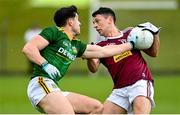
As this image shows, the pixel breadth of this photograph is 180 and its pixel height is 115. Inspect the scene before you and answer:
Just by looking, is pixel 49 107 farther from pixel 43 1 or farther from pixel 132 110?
pixel 43 1

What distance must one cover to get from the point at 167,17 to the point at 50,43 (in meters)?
25.9

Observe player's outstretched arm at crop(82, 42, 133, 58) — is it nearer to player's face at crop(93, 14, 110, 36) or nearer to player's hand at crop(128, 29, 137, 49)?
player's hand at crop(128, 29, 137, 49)

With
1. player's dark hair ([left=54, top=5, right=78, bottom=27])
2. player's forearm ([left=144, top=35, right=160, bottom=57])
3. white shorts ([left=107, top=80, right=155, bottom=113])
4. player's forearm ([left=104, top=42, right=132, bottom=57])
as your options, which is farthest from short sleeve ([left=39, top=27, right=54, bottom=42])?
player's forearm ([left=144, top=35, right=160, bottom=57])

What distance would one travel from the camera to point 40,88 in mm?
10961

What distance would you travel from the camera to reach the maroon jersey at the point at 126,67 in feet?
39.6

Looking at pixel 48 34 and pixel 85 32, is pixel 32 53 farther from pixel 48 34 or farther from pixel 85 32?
pixel 85 32

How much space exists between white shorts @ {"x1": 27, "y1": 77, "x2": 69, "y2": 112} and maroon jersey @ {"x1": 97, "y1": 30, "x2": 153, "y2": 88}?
4.94ft

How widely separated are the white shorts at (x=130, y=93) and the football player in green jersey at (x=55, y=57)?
741mm

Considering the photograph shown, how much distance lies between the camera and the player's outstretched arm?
1162 cm

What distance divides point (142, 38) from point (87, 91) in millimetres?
12118

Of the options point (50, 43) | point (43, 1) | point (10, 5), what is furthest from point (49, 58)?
point (10, 5)

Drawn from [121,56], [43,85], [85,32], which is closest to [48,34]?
[43,85]

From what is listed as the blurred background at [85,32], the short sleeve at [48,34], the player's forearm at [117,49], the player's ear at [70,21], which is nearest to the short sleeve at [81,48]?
the player's ear at [70,21]

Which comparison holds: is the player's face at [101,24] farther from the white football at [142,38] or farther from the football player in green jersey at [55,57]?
the football player in green jersey at [55,57]
